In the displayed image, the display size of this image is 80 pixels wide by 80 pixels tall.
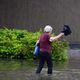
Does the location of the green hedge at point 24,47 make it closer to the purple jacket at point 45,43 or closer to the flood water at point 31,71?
the flood water at point 31,71

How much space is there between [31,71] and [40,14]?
1205cm

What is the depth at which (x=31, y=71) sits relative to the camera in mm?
15438

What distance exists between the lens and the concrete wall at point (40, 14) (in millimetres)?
27094

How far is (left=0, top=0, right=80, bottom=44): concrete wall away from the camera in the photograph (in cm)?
2709

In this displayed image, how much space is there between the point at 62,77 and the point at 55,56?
4.30 metres

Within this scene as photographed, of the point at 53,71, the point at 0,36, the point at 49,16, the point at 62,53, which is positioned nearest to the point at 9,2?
the point at 49,16

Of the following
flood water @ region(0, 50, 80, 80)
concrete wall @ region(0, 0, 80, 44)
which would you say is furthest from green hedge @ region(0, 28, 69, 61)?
concrete wall @ region(0, 0, 80, 44)

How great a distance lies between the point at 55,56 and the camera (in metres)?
18.5

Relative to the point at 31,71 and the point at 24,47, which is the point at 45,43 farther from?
the point at 24,47

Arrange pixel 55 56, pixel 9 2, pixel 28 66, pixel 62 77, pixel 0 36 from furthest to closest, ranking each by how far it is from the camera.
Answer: pixel 9 2
pixel 0 36
pixel 55 56
pixel 28 66
pixel 62 77

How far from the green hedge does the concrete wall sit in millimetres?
7465

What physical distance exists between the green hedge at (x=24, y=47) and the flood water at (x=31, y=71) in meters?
0.50

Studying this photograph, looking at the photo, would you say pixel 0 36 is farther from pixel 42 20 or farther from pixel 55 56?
pixel 42 20

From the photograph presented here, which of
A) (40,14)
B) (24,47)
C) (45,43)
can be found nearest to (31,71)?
(45,43)
